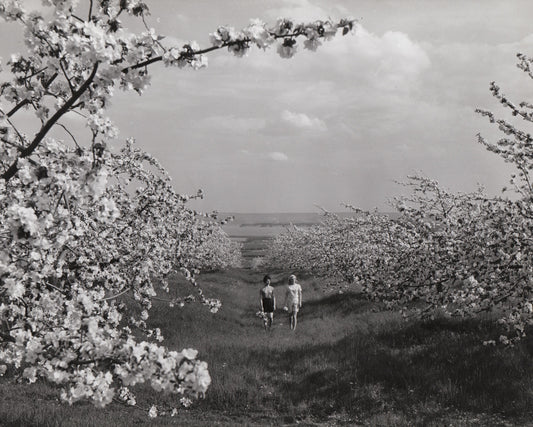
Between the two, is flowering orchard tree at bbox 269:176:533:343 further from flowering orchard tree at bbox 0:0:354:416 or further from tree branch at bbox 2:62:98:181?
tree branch at bbox 2:62:98:181

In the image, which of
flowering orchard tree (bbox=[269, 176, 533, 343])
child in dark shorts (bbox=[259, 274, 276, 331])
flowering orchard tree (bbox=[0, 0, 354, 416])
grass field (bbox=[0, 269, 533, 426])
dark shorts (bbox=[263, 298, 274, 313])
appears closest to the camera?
flowering orchard tree (bbox=[0, 0, 354, 416])

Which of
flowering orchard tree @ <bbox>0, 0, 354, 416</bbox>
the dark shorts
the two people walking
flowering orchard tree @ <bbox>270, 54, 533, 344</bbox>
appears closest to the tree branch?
flowering orchard tree @ <bbox>0, 0, 354, 416</bbox>

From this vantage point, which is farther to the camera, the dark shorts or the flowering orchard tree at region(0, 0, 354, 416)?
the dark shorts

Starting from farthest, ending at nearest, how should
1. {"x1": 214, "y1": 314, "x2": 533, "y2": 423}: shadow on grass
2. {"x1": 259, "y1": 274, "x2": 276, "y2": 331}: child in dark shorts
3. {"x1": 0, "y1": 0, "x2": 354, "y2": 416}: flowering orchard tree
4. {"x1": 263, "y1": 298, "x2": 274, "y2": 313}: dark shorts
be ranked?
1. {"x1": 263, "y1": 298, "x2": 274, "y2": 313}: dark shorts
2. {"x1": 259, "y1": 274, "x2": 276, "y2": 331}: child in dark shorts
3. {"x1": 214, "y1": 314, "x2": 533, "y2": 423}: shadow on grass
4. {"x1": 0, "y1": 0, "x2": 354, "y2": 416}: flowering orchard tree

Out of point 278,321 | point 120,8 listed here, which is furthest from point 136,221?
point 278,321

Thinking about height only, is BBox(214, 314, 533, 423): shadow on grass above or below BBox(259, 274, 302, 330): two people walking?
below

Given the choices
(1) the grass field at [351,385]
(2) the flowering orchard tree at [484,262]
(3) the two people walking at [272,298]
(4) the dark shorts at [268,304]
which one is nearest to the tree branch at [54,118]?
(1) the grass field at [351,385]

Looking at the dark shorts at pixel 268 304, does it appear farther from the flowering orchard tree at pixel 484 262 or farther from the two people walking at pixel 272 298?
the flowering orchard tree at pixel 484 262

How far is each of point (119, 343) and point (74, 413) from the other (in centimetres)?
547

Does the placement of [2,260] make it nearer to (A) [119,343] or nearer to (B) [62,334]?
(B) [62,334]

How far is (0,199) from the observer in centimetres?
523

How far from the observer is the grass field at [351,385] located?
343 inches

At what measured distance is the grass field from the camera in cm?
870

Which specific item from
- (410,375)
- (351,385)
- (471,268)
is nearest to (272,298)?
(351,385)
